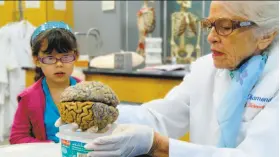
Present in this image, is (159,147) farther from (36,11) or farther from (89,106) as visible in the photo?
(36,11)

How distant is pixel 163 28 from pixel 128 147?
349cm

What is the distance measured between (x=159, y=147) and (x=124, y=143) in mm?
151

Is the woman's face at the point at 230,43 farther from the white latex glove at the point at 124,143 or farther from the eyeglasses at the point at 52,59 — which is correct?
the eyeglasses at the point at 52,59

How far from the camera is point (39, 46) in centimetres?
166

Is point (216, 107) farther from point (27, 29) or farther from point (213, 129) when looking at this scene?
point (27, 29)

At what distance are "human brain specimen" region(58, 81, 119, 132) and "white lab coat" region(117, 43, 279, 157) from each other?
24 centimetres

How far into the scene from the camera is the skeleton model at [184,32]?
10.6ft

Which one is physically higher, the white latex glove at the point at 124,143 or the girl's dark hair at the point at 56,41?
the girl's dark hair at the point at 56,41

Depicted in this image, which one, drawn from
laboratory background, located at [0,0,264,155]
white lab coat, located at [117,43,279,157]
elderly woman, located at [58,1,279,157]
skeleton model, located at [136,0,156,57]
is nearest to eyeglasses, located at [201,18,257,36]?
elderly woman, located at [58,1,279,157]

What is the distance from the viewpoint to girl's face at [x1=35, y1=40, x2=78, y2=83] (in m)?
1.66

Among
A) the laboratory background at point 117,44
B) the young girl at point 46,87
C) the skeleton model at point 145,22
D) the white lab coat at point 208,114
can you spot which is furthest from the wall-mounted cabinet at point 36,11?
the white lab coat at point 208,114

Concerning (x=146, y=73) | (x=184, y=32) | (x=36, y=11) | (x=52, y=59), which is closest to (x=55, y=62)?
(x=52, y=59)

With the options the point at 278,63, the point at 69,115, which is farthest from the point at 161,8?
the point at 69,115

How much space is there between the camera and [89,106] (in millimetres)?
1057
